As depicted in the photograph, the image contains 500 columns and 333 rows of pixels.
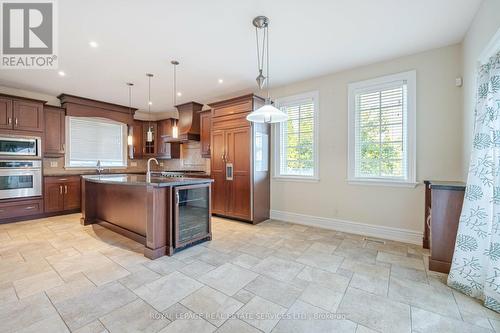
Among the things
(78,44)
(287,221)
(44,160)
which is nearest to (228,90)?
(78,44)

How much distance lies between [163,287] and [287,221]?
9.53ft

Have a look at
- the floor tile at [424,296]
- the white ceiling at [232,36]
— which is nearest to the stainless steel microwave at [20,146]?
the white ceiling at [232,36]

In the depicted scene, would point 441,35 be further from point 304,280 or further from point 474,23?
point 304,280

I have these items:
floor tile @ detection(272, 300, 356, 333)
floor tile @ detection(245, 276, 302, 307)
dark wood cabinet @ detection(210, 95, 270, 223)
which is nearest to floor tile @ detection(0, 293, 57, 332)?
floor tile @ detection(245, 276, 302, 307)

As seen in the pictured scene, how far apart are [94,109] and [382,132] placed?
6.43 m

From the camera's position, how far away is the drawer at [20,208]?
4289 mm

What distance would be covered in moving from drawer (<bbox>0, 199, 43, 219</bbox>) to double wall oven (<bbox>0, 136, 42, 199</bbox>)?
0.45ft

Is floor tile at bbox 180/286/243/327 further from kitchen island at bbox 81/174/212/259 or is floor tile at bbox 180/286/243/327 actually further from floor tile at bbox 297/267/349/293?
kitchen island at bbox 81/174/212/259

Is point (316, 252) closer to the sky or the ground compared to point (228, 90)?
closer to the ground

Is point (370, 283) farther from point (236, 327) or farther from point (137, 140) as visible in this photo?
point (137, 140)

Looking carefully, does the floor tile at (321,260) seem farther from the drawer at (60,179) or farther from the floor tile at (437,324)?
the drawer at (60,179)

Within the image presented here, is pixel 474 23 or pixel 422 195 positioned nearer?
pixel 474 23

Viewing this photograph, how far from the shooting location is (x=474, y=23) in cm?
255

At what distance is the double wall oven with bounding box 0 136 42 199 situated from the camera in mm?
4285
